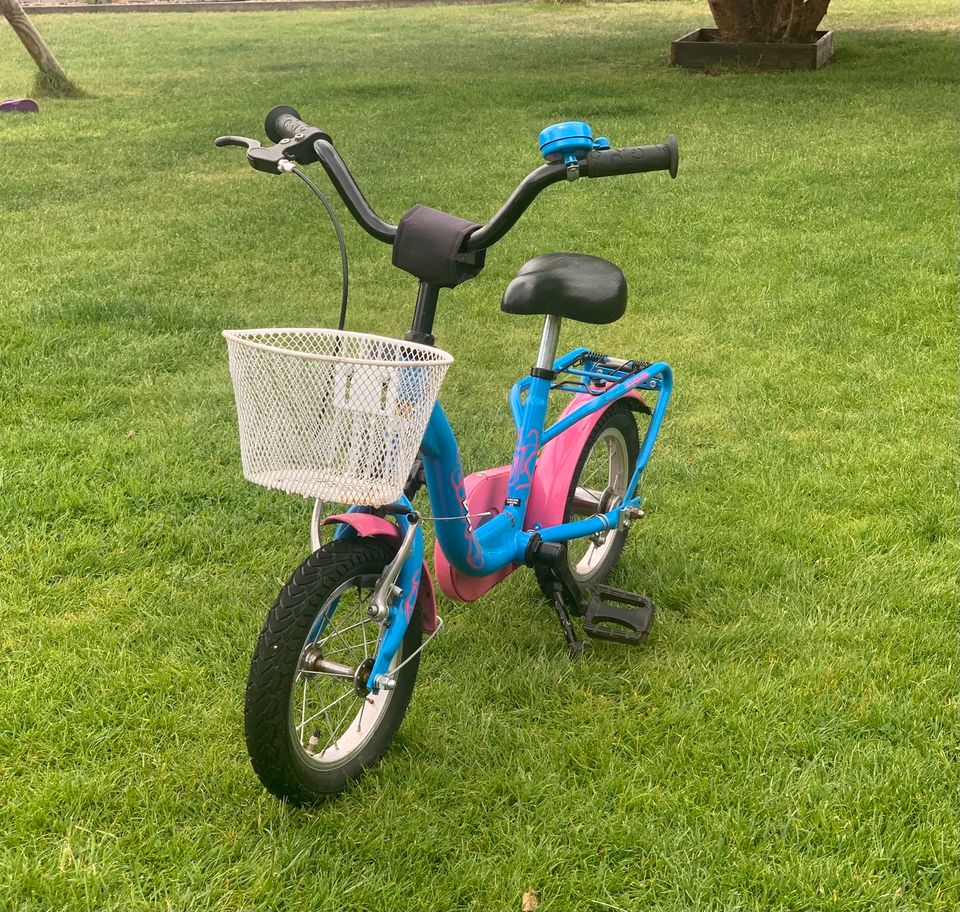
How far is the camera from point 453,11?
23109 millimetres

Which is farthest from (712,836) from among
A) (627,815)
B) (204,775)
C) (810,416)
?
(810,416)

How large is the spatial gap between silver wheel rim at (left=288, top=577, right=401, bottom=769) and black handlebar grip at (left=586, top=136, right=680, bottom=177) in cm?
97

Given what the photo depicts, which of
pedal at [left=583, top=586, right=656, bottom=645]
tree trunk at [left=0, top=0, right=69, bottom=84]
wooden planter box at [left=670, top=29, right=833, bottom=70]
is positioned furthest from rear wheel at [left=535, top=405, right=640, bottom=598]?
tree trunk at [left=0, top=0, right=69, bottom=84]

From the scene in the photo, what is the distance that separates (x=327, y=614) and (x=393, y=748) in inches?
20.0

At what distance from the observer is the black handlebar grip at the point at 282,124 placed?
2227 mm

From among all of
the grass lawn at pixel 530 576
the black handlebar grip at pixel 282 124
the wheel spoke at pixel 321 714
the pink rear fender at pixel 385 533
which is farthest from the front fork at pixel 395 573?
the black handlebar grip at pixel 282 124

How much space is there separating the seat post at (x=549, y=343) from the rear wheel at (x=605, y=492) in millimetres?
320

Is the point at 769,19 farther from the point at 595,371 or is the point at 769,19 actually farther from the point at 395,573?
the point at 395,573

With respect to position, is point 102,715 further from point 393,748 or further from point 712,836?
point 712,836

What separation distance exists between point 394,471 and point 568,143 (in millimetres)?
708

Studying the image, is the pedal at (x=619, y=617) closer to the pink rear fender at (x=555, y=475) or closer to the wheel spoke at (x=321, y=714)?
the pink rear fender at (x=555, y=475)

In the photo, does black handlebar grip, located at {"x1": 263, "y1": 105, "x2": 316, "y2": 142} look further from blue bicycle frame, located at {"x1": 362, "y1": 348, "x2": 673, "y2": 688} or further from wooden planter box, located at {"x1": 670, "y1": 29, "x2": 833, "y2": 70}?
wooden planter box, located at {"x1": 670, "y1": 29, "x2": 833, "y2": 70}

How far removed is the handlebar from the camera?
1958 millimetres

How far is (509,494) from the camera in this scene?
2.74 m
